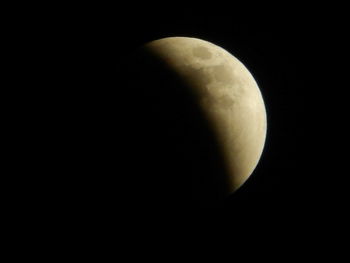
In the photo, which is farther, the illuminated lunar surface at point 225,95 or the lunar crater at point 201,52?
the lunar crater at point 201,52

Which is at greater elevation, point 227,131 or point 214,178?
point 227,131

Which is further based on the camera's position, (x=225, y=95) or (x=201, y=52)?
(x=201, y=52)

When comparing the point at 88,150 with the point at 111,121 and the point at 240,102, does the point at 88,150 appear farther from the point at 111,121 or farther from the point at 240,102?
the point at 240,102

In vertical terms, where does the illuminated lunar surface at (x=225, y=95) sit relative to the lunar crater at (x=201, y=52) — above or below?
below

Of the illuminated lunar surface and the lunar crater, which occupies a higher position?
the lunar crater

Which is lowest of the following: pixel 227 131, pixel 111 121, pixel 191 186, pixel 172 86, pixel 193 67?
pixel 191 186

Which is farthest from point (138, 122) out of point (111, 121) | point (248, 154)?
point (248, 154)

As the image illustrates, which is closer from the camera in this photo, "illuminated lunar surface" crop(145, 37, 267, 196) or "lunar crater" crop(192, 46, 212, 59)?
"illuminated lunar surface" crop(145, 37, 267, 196)

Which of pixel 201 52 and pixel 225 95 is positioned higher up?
pixel 201 52
